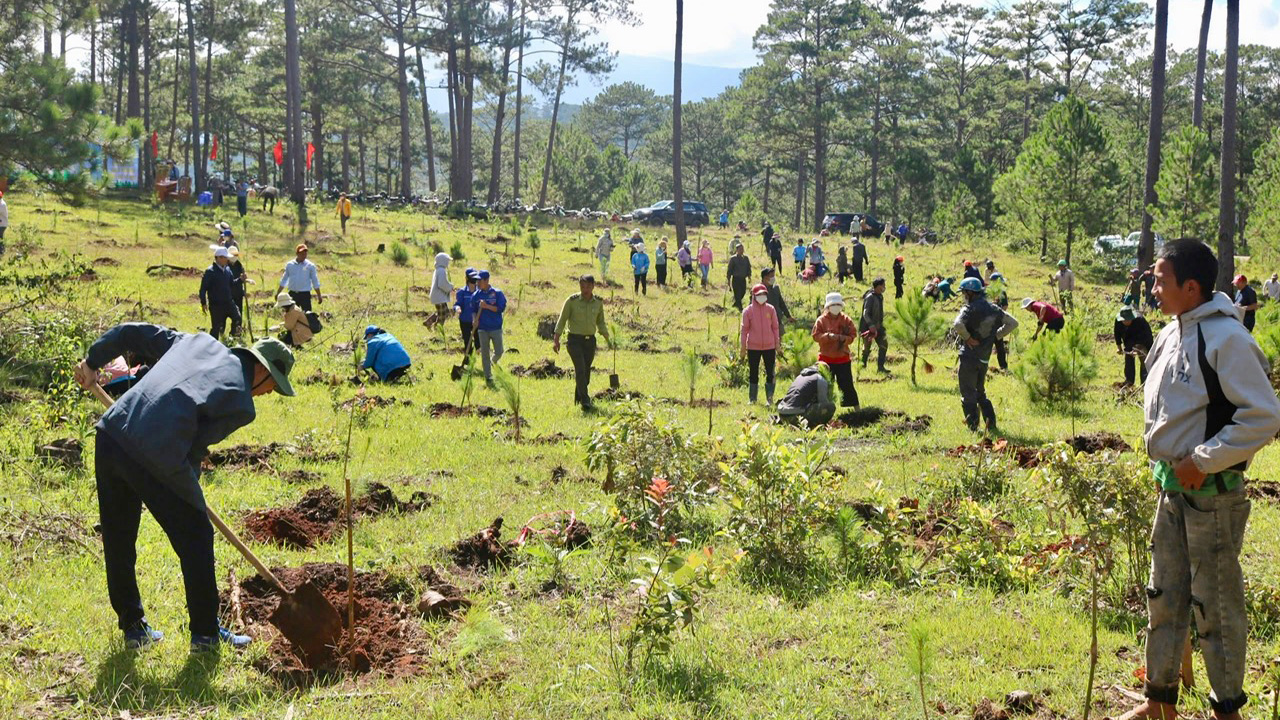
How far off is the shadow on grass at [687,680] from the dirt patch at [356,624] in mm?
1134

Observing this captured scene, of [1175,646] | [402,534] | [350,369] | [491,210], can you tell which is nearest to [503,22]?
[491,210]

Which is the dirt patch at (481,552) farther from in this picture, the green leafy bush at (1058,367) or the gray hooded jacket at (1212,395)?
the green leafy bush at (1058,367)

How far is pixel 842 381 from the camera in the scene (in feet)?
42.4

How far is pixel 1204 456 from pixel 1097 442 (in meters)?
7.21

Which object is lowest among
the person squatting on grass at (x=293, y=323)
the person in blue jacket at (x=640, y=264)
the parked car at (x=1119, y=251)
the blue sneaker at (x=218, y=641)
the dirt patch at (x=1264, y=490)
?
the blue sneaker at (x=218, y=641)

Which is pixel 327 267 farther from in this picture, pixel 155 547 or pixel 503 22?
pixel 503 22

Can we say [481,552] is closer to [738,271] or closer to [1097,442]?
[1097,442]

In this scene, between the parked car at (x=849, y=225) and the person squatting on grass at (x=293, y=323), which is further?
the parked car at (x=849, y=225)

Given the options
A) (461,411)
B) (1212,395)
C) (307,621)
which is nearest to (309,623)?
(307,621)

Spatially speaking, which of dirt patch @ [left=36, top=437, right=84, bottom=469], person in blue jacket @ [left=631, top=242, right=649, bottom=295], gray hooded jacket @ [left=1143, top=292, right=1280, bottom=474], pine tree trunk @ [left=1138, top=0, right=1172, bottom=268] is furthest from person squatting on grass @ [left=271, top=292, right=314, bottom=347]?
pine tree trunk @ [left=1138, top=0, right=1172, bottom=268]

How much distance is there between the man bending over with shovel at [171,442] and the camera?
15.5ft

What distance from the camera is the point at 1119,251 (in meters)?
38.2

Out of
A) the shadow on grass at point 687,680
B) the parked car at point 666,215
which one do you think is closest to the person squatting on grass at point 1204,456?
the shadow on grass at point 687,680

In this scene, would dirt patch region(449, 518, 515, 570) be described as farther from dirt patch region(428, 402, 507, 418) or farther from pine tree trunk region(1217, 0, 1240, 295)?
pine tree trunk region(1217, 0, 1240, 295)
